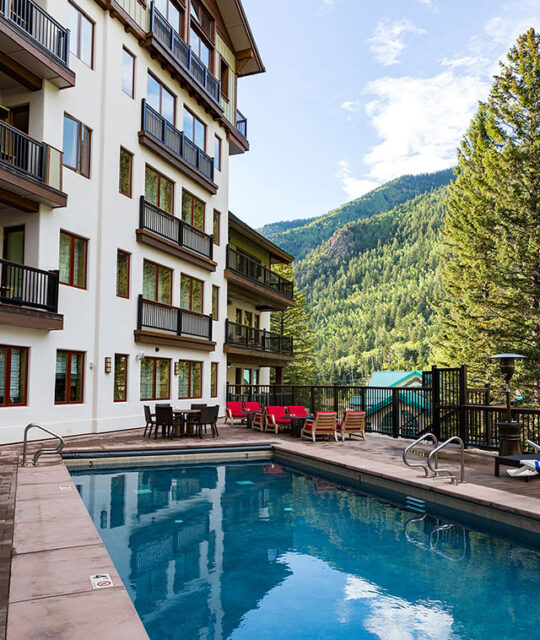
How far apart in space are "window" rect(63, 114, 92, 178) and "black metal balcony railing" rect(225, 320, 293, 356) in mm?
10624

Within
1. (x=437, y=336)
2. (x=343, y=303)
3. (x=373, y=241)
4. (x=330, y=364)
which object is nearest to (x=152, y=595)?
(x=437, y=336)

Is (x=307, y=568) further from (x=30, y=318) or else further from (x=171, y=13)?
(x=171, y=13)

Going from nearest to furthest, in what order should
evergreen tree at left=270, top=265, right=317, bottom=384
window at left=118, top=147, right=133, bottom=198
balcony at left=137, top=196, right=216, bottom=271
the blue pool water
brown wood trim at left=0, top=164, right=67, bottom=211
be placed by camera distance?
the blue pool water
brown wood trim at left=0, top=164, right=67, bottom=211
window at left=118, top=147, right=133, bottom=198
balcony at left=137, top=196, right=216, bottom=271
evergreen tree at left=270, top=265, right=317, bottom=384

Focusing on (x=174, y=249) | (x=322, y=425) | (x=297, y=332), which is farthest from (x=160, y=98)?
(x=297, y=332)

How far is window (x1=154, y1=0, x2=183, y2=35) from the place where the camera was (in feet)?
64.0

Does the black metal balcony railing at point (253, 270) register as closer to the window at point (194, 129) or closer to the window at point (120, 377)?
the window at point (194, 129)

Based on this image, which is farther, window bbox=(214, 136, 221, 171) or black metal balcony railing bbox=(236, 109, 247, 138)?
black metal balcony railing bbox=(236, 109, 247, 138)

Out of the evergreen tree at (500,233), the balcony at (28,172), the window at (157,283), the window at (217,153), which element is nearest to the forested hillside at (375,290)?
the evergreen tree at (500,233)

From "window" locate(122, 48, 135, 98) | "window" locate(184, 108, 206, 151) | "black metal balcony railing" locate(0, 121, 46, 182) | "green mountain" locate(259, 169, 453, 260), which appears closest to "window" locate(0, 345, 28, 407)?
"black metal balcony railing" locate(0, 121, 46, 182)

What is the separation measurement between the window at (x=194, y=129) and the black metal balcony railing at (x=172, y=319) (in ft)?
24.1

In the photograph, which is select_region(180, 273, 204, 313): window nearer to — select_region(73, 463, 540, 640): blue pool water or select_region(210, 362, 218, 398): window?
select_region(210, 362, 218, 398): window

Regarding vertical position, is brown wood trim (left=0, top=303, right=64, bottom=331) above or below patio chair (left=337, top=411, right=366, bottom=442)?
above

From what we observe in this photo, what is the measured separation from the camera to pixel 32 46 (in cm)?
1270

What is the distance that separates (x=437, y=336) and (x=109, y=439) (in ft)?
78.2
